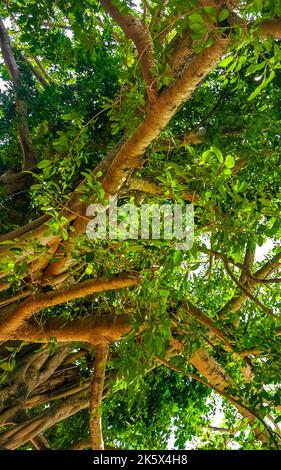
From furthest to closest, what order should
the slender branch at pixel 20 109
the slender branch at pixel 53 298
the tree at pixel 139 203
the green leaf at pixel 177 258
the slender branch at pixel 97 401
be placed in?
1. the slender branch at pixel 20 109
2. the slender branch at pixel 97 401
3. the slender branch at pixel 53 298
4. the tree at pixel 139 203
5. the green leaf at pixel 177 258

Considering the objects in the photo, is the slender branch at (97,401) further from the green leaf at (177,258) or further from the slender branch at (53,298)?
the green leaf at (177,258)

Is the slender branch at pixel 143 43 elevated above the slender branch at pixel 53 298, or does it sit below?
above

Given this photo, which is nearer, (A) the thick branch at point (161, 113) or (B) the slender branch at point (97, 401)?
(A) the thick branch at point (161, 113)

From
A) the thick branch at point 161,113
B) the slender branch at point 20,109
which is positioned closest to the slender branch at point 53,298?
the thick branch at point 161,113

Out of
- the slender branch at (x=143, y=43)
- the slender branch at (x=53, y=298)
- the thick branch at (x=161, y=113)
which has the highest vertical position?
the slender branch at (x=143, y=43)

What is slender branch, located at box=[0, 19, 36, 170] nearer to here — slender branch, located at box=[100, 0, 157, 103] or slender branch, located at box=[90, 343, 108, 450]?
slender branch, located at box=[90, 343, 108, 450]

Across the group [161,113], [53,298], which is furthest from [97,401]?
[161,113]

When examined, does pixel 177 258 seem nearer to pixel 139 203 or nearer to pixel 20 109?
pixel 139 203

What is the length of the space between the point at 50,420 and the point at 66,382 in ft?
1.98

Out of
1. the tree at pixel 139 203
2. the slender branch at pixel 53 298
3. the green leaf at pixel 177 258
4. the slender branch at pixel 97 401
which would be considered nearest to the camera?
the green leaf at pixel 177 258

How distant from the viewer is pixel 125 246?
2053 mm

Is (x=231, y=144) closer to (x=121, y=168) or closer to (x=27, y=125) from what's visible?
(x=121, y=168)

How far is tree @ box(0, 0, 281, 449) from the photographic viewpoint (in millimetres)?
1852

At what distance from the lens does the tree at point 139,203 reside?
72.9 inches
